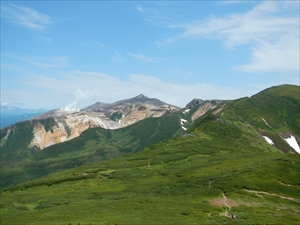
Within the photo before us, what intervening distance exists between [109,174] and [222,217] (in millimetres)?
78353

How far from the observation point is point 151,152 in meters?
170

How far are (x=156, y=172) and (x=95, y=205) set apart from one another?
5132cm

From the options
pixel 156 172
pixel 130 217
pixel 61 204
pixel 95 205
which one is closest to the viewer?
pixel 130 217

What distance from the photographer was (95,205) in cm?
7731

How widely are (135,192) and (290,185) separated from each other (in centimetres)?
5217

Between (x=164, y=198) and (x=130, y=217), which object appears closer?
(x=130, y=217)

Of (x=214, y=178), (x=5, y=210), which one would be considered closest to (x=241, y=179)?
(x=214, y=178)

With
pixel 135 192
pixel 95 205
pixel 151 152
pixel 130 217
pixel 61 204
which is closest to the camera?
pixel 130 217

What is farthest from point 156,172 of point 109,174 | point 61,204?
point 61,204

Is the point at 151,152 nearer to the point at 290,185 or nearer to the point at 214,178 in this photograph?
the point at 214,178

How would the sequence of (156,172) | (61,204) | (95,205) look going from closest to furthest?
(95,205)
(61,204)
(156,172)

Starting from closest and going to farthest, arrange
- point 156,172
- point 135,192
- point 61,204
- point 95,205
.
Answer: point 95,205 → point 61,204 → point 135,192 → point 156,172

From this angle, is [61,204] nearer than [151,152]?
Yes

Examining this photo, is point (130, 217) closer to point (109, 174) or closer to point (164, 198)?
point (164, 198)
